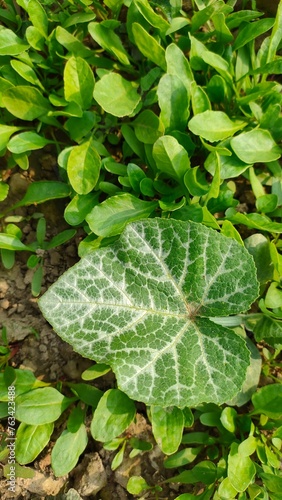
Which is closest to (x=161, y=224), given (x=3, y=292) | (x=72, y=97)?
(x=72, y=97)

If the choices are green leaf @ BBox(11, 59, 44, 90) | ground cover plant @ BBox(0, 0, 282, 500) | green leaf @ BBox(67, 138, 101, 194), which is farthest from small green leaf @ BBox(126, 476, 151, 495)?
green leaf @ BBox(11, 59, 44, 90)

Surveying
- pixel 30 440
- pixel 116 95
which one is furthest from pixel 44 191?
pixel 30 440

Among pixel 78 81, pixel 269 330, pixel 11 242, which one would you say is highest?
pixel 78 81

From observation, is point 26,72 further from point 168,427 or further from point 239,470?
point 239,470

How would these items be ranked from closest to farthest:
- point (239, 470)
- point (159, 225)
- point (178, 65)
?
point (159, 225)
point (239, 470)
point (178, 65)

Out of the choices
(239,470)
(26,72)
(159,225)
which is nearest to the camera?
(159,225)

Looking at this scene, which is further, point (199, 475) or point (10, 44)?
point (10, 44)

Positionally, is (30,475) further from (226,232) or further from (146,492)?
(226,232)
